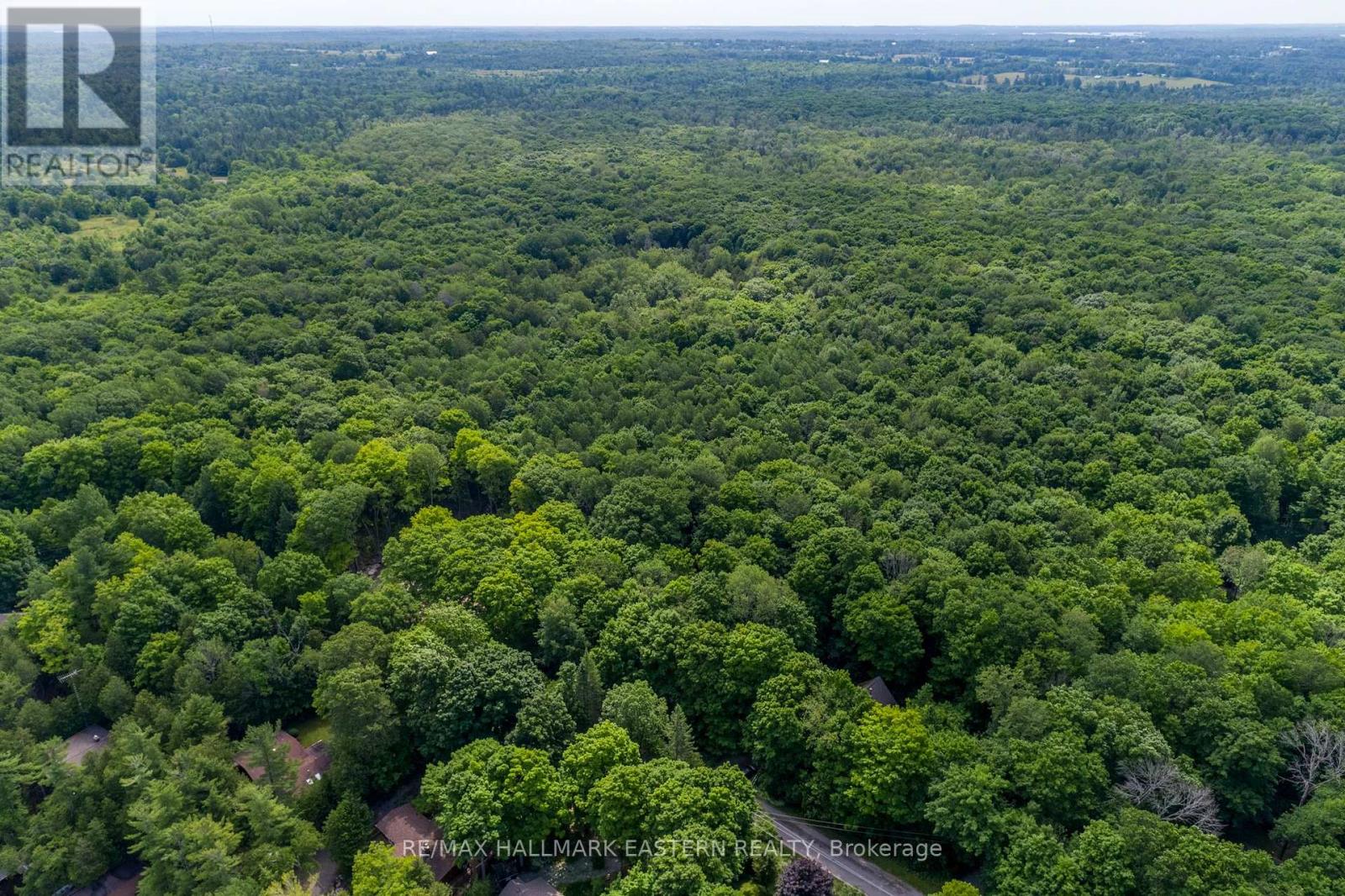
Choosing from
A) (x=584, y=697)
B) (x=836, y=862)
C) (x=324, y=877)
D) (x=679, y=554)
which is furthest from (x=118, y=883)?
(x=836, y=862)

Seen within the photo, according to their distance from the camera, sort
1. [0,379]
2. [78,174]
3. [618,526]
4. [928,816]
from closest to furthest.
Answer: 1. [928,816]
2. [618,526]
3. [0,379]
4. [78,174]

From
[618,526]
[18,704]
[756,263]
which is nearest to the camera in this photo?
[18,704]

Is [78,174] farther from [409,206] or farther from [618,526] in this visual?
[618,526]

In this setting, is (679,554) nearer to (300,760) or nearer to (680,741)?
(680,741)

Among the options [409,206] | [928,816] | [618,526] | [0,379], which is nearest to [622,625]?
[618,526]

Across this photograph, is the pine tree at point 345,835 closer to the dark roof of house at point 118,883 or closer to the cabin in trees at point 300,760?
the cabin in trees at point 300,760

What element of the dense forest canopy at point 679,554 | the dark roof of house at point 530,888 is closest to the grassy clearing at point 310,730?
the dense forest canopy at point 679,554

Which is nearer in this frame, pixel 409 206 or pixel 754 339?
pixel 754 339
